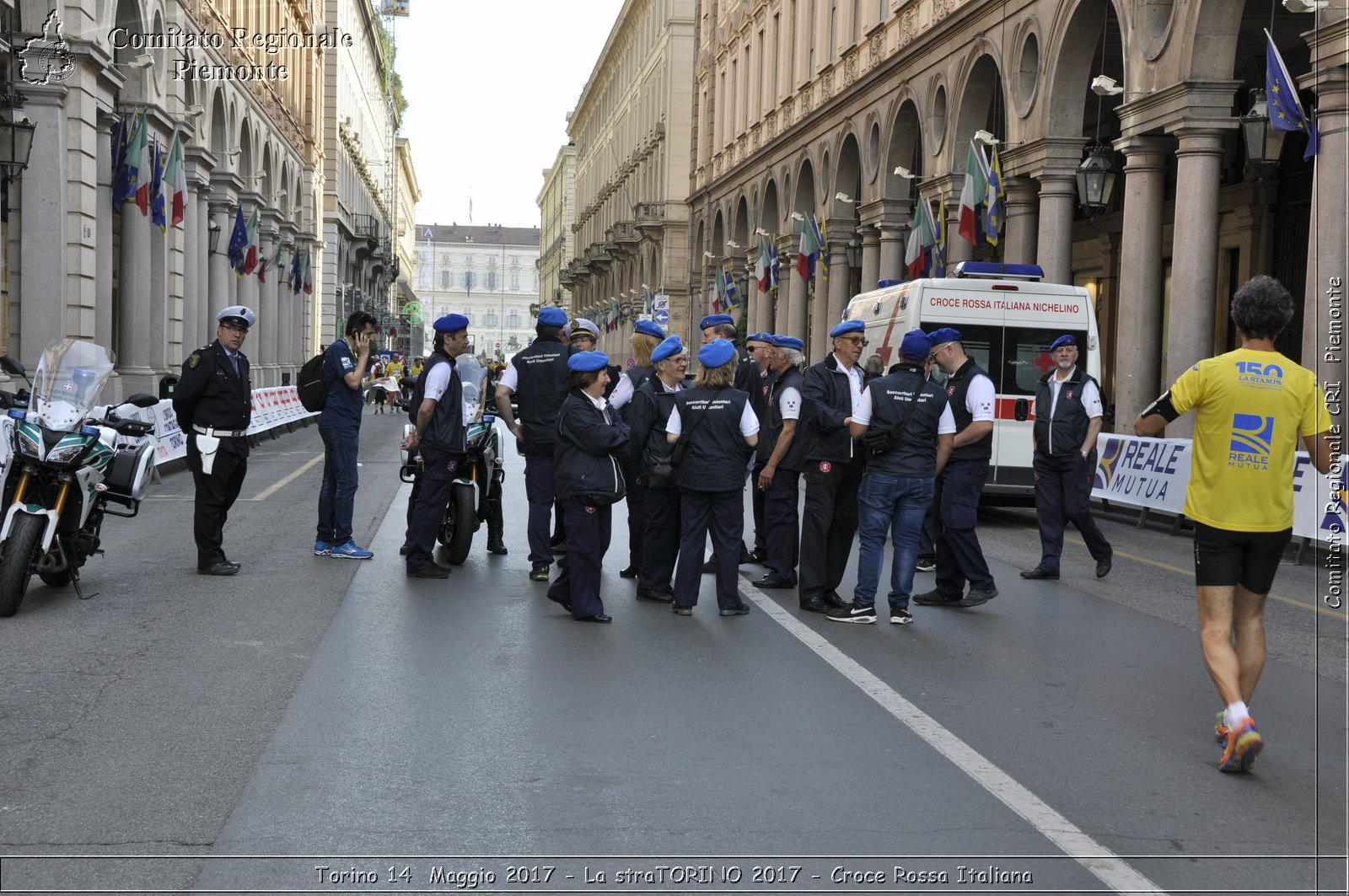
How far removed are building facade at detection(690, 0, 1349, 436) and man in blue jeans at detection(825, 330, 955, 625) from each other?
2819mm

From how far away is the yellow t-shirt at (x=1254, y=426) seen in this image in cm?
596

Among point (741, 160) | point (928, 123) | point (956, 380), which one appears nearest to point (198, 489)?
point (956, 380)

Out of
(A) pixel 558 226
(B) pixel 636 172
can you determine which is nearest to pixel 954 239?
(B) pixel 636 172

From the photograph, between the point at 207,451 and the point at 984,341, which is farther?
the point at 984,341

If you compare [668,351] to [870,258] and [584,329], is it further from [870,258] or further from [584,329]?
[870,258]

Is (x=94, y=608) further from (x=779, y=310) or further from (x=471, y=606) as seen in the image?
(x=779, y=310)

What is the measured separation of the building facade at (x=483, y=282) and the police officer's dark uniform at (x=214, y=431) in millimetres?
159994

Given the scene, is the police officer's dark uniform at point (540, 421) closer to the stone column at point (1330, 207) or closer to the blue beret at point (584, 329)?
the blue beret at point (584, 329)

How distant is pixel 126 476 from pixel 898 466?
15.5 ft

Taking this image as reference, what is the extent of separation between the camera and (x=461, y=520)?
11312mm

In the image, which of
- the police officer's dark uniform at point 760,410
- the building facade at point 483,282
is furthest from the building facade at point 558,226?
the police officer's dark uniform at point 760,410

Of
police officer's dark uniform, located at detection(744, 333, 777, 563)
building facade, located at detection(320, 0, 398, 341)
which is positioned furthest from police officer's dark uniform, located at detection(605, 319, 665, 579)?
building facade, located at detection(320, 0, 398, 341)

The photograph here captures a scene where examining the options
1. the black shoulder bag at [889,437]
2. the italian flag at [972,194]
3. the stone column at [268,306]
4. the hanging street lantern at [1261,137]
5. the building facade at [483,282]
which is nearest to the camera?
the black shoulder bag at [889,437]

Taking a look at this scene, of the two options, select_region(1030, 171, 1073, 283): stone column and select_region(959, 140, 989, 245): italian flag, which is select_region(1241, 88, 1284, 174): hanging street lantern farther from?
select_region(959, 140, 989, 245): italian flag
